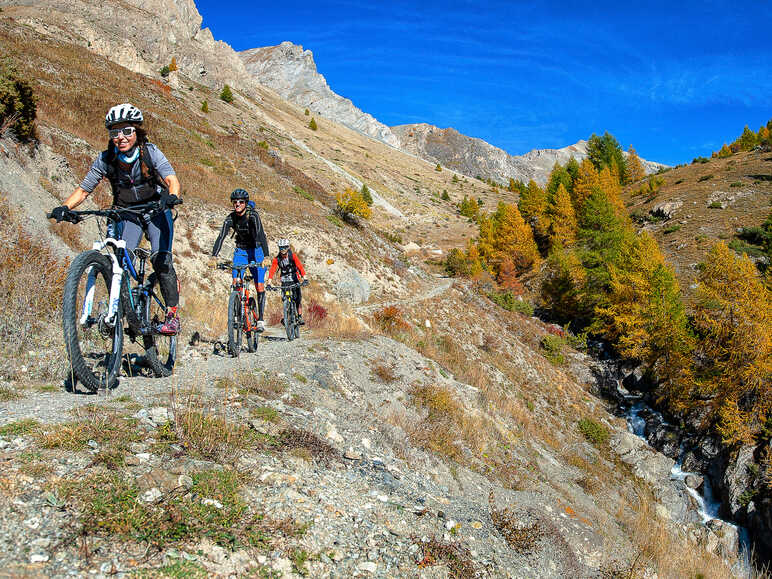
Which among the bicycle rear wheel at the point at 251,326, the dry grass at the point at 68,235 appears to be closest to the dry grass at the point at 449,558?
the bicycle rear wheel at the point at 251,326

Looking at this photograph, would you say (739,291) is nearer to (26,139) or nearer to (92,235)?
(92,235)

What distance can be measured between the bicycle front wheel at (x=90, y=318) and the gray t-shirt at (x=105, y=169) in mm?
1049

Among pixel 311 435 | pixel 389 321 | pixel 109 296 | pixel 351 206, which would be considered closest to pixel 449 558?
pixel 311 435

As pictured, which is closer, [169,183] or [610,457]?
[169,183]

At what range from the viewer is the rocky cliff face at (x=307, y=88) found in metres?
174

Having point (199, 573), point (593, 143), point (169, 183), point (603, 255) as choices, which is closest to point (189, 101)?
point (603, 255)

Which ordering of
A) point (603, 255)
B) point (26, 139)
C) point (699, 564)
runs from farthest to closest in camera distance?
point (603, 255) < point (26, 139) < point (699, 564)

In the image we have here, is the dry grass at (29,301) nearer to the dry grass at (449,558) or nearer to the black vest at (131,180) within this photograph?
the black vest at (131,180)

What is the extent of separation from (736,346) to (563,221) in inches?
1368

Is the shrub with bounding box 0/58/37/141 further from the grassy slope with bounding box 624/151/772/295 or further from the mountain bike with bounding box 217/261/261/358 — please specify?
the grassy slope with bounding box 624/151/772/295

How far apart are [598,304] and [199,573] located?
38.2 meters

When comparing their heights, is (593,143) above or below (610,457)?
above

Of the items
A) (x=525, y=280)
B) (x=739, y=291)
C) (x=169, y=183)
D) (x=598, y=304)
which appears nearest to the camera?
(x=169, y=183)

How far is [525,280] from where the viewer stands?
50.2 m
